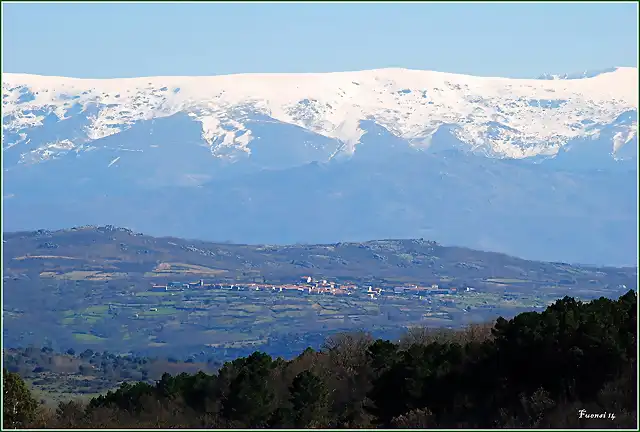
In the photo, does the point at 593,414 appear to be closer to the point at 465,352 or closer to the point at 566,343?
the point at 566,343

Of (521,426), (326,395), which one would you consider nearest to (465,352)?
(326,395)

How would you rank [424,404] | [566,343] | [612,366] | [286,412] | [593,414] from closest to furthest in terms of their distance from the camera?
[593,414] < [612,366] < [566,343] < [424,404] < [286,412]

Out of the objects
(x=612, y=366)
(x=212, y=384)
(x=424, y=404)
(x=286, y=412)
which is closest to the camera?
(x=612, y=366)

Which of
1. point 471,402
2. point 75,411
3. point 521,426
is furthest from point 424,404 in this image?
point 75,411

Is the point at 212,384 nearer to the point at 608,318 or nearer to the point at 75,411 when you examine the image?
the point at 75,411

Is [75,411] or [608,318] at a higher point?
[608,318]

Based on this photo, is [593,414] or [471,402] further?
[471,402]
